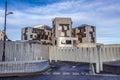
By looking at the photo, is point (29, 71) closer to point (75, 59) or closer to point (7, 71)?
point (7, 71)

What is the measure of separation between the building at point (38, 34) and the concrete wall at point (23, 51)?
62.9ft

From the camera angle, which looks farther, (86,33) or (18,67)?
(86,33)

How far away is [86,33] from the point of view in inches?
2514

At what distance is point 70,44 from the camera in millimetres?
56562

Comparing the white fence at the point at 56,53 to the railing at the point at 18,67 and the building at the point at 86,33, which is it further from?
the building at the point at 86,33

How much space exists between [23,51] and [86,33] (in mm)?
34723

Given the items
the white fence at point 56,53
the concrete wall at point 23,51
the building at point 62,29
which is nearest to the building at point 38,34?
the building at point 62,29

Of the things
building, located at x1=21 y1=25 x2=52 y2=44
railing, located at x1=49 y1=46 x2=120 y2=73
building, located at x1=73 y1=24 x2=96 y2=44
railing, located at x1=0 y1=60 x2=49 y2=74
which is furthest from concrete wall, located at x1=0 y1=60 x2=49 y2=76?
building, located at x1=73 y1=24 x2=96 y2=44

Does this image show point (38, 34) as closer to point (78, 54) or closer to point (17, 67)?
point (78, 54)

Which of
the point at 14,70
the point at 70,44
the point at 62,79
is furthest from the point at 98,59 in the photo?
the point at 70,44

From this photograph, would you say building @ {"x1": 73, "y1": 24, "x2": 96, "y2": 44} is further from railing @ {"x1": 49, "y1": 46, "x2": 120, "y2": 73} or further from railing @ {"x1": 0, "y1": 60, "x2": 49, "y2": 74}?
railing @ {"x1": 0, "y1": 60, "x2": 49, "y2": 74}

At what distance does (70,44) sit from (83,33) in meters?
10.1

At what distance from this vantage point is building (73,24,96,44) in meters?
63.9

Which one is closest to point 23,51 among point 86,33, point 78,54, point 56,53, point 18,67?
point 78,54
